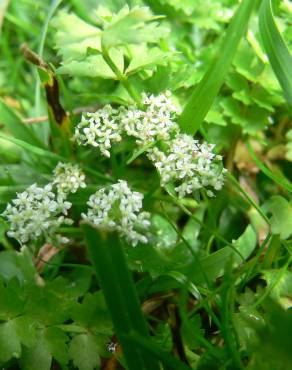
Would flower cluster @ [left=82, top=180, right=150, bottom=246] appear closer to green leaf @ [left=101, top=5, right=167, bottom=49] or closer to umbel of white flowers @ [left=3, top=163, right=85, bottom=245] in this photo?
umbel of white flowers @ [left=3, top=163, right=85, bottom=245]

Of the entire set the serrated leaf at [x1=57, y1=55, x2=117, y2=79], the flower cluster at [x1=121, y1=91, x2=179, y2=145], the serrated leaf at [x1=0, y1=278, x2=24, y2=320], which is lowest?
the serrated leaf at [x1=0, y1=278, x2=24, y2=320]

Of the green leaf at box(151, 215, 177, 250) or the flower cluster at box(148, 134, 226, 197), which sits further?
the green leaf at box(151, 215, 177, 250)

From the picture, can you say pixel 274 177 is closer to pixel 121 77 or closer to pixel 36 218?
pixel 121 77

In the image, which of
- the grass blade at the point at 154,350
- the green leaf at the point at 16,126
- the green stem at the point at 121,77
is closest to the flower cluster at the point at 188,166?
→ the green stem at the point at 121,77

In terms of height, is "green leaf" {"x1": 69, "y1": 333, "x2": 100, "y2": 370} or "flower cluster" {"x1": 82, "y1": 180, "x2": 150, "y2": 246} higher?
"flower cluster" {"x1": 82, "y1": 180, "x2": 150, "y2": 246}

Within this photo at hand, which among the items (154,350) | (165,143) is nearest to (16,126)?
(165,143)

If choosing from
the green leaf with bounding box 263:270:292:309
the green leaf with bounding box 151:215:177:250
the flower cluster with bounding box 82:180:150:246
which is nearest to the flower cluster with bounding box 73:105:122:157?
the flower cluster with bounding box 82:180:150:246

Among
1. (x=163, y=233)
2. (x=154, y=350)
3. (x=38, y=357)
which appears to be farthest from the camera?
(x=163, y=233)
